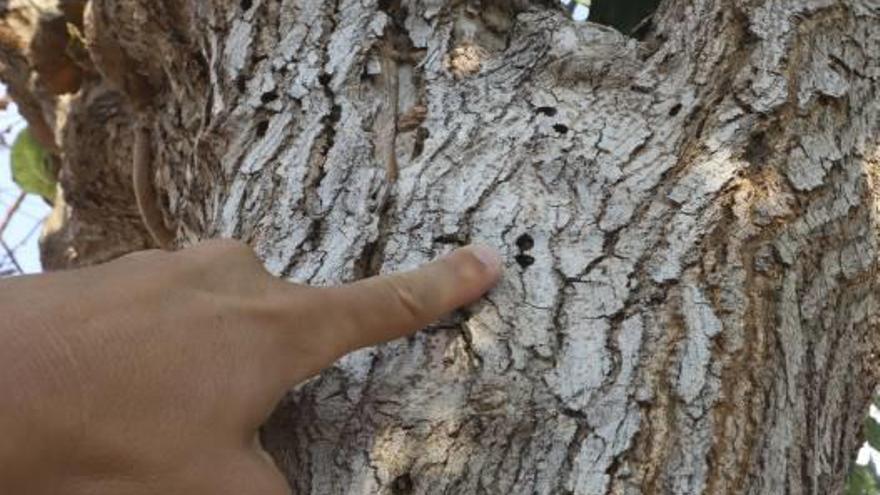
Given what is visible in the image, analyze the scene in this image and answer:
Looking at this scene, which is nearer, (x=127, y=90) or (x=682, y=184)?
(x=682, y=184)

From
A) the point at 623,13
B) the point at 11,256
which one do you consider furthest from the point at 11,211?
the point at 623,13

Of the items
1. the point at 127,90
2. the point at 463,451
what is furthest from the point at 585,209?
the point at 127,90

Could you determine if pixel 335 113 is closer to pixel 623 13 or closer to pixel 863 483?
pixel 623 13

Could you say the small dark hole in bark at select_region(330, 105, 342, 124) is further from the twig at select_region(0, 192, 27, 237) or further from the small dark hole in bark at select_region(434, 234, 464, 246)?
the twig at select_region(0, 192, 27, 237)

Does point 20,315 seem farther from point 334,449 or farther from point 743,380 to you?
point 743,380

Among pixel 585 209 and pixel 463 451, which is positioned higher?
pixel 585 209

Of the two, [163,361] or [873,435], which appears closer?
[163,361]
